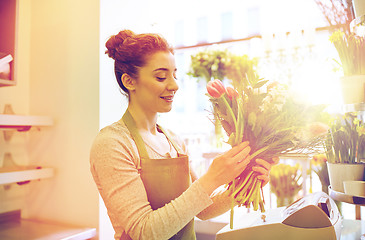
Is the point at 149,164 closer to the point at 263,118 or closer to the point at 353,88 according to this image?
the point at 263,118

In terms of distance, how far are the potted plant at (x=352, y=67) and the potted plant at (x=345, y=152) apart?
132mm

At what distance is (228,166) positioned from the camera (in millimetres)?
864

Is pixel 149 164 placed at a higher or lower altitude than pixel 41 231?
higher

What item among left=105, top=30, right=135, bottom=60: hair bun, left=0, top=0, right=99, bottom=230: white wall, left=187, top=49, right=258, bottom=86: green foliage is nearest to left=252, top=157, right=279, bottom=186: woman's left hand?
left=105, top=30, right=135, bottom=60: hair bun

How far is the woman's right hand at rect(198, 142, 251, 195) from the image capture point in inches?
34.1

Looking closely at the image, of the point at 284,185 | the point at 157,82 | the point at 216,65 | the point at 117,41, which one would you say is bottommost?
the point at 284,185

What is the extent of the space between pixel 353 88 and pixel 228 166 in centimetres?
44

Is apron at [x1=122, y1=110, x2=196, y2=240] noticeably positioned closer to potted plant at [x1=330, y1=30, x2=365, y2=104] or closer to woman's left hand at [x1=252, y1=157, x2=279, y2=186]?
woman's left hand at [x1=252, y1=157, x2=279, y2=186]

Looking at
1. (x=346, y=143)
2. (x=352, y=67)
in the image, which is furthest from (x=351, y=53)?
(x=346, y=143)

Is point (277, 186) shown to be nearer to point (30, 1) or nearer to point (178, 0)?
point (30, 1)

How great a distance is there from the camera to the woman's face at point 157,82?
106 cm

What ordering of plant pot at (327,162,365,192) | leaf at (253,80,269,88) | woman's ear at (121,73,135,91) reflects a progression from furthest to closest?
1. woman's ear at (121,73,135,91)
2. plant pot at (327,162,365,192)
3. leaf at (253,80,269,88)

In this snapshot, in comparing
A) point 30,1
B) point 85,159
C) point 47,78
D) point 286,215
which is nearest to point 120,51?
point 286,215

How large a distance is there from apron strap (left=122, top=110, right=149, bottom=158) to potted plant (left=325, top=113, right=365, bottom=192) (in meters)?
0.58
